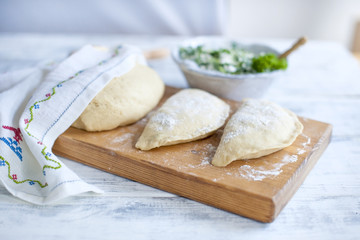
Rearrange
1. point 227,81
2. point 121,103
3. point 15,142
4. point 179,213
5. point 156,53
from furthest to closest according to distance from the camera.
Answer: point 156,53
point 227,81
point 121,103
point 15,142
point 179,213

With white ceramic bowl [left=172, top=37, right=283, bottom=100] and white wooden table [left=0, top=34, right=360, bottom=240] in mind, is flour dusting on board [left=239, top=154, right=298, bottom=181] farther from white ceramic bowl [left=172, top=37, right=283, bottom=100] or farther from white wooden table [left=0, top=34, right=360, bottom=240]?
white ceramic bowl [left=172, top=37, right=283, bottom=100]

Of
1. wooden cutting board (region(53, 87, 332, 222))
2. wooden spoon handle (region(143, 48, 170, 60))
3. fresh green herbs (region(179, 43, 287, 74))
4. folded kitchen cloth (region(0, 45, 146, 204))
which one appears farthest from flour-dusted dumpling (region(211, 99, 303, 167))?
wooden spoon handle (region(143, 48, 170, 60))

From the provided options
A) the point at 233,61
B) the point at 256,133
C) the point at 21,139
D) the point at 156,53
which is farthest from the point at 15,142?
the point at 156,53

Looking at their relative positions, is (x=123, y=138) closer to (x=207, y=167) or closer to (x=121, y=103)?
(x=121, y=103)

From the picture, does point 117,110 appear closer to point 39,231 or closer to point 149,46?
point 39,231

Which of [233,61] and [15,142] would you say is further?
[233,61]

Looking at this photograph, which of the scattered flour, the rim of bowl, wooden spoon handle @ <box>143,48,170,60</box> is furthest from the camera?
wooden spoon handle @ <box>143,48,170,60</box>

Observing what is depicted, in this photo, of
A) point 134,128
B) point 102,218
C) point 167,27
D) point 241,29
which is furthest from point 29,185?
point 241,29
